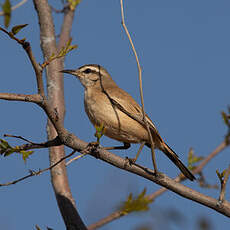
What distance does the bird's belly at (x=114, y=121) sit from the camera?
19.2ft

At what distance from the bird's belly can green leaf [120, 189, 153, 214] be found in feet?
7.23

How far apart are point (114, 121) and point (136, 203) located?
2.34 meters

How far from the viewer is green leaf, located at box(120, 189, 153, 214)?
3.57 metres

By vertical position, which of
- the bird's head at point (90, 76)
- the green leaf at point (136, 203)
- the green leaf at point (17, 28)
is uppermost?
the bird's head at point (90, 76)

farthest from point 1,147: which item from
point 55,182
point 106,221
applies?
point 55,182

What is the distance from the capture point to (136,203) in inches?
143

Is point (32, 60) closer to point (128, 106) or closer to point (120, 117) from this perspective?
point (120, 117)

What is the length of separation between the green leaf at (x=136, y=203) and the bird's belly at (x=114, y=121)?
2.20 meters

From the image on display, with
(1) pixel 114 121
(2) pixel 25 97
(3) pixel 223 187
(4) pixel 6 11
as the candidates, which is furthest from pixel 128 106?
(4) pixel 6 11

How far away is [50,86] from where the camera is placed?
5.90 metres

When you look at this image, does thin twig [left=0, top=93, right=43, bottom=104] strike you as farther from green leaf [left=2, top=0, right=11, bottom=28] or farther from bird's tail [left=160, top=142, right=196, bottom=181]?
bird's tail [left=160, top=142, right=196, bottom=181]

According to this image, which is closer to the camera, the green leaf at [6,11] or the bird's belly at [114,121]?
the green leaf at [6,11]

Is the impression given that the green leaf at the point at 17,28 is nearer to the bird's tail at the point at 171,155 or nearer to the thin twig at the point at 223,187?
the thin twig at the point at 223,187

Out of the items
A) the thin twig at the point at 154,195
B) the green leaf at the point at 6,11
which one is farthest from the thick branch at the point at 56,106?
the green leaf at the point at 6,11
